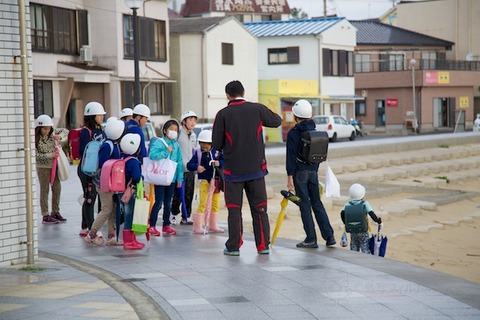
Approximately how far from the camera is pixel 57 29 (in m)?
35.0

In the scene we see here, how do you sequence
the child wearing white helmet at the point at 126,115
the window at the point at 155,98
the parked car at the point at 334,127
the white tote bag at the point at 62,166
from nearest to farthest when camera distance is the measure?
1. the child wearing white helmet at the point at 126,115
2. the white tote bag at the point at 62,166
3. the window at the point at 155,98
4. the parked car at the point at 334,127

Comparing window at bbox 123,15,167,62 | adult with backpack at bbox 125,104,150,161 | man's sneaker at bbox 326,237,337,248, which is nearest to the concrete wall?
adult with backpack at bbox 125,104,150,161

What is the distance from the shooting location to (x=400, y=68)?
190 feet

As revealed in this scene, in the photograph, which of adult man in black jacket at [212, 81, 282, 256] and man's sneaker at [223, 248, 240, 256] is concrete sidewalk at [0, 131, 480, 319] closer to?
man's sneaker at [223, 248, 240, 256]

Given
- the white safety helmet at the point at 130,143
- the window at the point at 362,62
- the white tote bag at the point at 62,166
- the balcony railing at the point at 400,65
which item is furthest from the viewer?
the window at the point at 362,62

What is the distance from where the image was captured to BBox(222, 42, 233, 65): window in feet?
144

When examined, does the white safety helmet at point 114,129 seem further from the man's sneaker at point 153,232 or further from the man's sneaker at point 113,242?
the man's sneaker at point 153,232

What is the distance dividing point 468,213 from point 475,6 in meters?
45.8

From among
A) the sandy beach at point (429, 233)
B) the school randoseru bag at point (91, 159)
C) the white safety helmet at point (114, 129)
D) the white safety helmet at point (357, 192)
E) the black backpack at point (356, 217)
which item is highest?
the white safety helmet at point (114, 129)

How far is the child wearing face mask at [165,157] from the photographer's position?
39.9 ft

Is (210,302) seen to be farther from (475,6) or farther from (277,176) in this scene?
(475,6)

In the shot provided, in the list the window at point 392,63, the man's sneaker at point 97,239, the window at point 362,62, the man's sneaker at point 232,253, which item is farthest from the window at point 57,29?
the window at point 392,63

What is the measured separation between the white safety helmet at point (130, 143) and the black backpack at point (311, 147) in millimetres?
2106

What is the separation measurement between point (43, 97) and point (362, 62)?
29.9m
